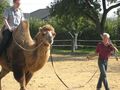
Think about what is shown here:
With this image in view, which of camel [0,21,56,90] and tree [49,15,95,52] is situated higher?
camel [0,21,56,90]

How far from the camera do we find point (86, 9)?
33.1m

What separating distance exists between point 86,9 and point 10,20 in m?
23.7

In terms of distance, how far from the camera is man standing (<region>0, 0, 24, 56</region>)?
9508 mm

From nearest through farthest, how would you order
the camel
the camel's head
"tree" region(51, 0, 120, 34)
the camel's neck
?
the camel's head
the camel
the camel's neck
"tree" region(51, 0, 120, 34)

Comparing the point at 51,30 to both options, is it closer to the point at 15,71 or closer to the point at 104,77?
the point at 15,71

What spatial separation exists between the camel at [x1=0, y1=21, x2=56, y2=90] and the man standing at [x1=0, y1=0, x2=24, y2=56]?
133mm

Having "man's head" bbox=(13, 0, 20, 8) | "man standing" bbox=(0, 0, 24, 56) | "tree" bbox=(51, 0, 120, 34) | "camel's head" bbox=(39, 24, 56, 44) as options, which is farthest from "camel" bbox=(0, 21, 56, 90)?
"tree" bbox=(51, 0, 120, 34)

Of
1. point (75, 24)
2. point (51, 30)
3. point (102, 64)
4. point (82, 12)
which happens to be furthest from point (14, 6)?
point (75, 24)

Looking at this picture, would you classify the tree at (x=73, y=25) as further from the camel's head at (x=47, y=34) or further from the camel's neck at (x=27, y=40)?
the camel's head at (x=47, y=34)

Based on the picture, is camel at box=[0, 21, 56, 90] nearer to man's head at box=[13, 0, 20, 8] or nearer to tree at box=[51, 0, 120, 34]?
man's head at box=[13, 0, 20, 8]

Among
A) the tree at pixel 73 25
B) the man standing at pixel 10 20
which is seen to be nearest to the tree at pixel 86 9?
the tree at pixel 73 25

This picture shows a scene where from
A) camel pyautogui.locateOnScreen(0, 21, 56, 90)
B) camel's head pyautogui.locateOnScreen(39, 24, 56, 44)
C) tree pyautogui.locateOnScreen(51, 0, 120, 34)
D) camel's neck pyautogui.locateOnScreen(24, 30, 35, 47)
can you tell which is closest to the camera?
camel's head pyautogui.locateOnScreen(39, 24, 56, 44)

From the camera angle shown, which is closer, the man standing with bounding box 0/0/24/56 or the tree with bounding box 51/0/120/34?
the man standing with bounding box 0/0/24/56

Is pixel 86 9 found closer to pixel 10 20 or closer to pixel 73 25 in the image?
pixel 73 25
